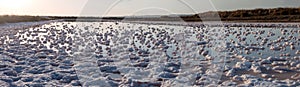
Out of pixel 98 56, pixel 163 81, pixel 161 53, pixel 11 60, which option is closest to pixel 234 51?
pixel 161 53

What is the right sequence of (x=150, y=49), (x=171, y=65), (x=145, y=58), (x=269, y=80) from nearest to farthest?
1. (x=269, y=80)
2. (x=171, y=65)
3. (x=145, y=58)
4. (x=150, y=49)

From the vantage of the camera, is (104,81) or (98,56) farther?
(98,56)

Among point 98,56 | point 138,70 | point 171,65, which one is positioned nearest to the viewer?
point 138,70

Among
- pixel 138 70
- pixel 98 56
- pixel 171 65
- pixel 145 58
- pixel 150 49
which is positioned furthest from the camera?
pixel 150 49

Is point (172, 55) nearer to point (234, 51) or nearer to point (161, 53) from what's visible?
point (161, 53)

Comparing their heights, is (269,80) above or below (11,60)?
below

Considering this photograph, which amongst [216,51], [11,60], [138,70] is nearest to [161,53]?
[216,51]

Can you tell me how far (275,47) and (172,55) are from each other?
13.2 feet

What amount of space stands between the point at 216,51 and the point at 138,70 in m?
4.75

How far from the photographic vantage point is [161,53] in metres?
14.4

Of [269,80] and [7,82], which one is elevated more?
[7,82]

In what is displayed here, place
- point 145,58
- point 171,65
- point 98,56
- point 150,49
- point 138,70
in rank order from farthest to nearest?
point 150,49 < point 98,56 < point 145,58 < point 171,65 < point 138,70

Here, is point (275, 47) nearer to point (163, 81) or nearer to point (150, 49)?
point (150, 49)

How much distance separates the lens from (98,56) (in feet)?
46.4
